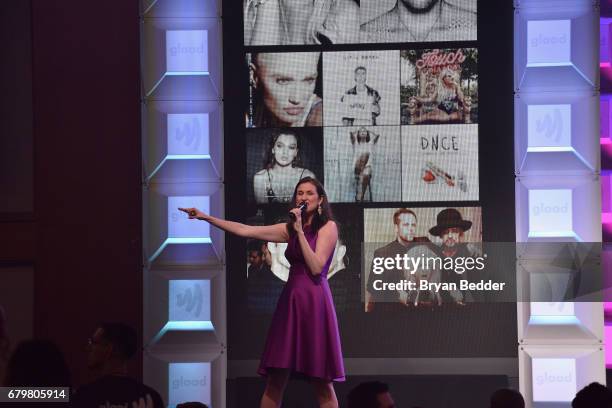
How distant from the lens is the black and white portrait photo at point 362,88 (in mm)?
5656

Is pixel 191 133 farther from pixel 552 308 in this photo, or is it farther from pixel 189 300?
pixel 552 308

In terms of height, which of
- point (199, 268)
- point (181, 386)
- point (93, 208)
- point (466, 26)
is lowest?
point (181, 386)

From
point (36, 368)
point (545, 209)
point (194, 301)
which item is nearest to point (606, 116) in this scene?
point (545, 209)

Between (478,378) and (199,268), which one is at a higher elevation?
(199,268)

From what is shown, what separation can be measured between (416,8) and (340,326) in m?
2.08

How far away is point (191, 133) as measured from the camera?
225 inches

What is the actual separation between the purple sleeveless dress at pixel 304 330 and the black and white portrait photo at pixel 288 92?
1179mm

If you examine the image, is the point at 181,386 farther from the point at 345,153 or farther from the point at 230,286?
the point at 345,153

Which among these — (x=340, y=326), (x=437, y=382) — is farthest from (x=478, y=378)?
(x=340, y=326)

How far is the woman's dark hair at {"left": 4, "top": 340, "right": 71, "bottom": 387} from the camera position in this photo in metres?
3.54

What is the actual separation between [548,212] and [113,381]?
3.14 m

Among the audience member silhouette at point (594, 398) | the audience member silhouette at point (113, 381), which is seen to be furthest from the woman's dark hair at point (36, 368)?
the audience member silhouette at point (594, 398)

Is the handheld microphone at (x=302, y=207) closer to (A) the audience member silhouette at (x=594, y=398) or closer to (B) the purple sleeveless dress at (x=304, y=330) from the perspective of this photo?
(B) the purple sleeveless dress at (x=304, y=330)

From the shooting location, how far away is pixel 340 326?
573 cm
